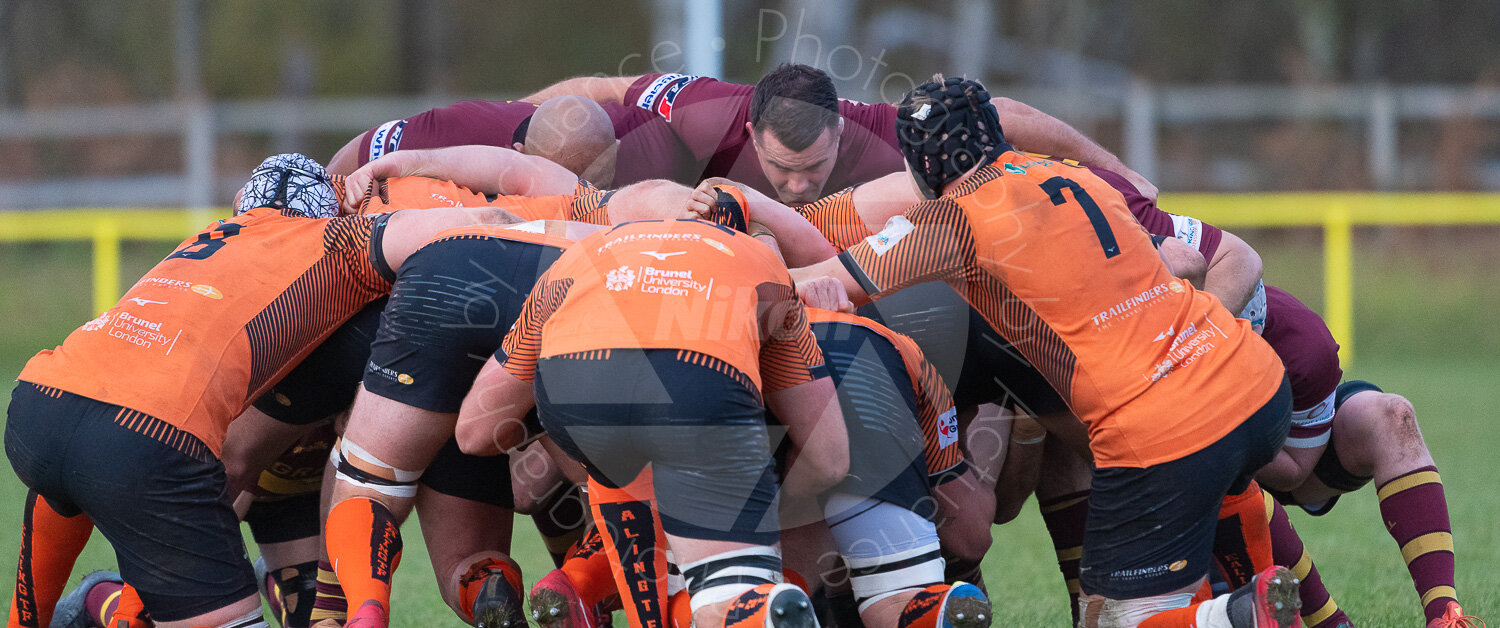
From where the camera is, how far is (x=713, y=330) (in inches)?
118

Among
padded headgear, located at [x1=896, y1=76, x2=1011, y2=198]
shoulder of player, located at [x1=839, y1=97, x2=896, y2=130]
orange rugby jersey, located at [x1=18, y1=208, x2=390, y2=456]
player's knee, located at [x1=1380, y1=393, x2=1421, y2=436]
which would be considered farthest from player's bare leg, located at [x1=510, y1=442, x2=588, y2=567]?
player's knee, located at [x1=1380, y1=393, x2=1421, y2=436]

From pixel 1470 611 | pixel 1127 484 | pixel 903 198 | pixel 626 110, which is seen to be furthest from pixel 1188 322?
pixel 626 110

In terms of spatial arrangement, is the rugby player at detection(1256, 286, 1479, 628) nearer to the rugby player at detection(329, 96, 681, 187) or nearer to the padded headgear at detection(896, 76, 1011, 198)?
the padded headgear at detection(896, 76, 1011, 198)

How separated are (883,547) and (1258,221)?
8786mm

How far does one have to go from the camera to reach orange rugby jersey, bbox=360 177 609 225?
157 inches

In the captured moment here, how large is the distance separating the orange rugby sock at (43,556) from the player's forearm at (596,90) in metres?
2.00

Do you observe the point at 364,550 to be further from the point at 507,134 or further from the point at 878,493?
the point at 507,134

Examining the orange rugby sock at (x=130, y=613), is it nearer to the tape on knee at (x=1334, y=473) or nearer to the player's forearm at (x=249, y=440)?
the player's forearm at (x=249, y=440)

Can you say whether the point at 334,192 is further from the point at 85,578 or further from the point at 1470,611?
the point at 1470,611

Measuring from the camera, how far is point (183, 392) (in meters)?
3.47

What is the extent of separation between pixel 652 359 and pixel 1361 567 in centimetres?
351

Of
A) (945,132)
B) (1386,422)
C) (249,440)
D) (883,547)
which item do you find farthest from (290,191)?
(1386,422)

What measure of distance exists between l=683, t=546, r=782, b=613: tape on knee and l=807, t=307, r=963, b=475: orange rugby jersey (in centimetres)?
71

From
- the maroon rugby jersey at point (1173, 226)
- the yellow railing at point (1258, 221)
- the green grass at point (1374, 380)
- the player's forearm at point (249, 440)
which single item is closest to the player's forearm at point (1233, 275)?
the maroon rugby jersey at point (1173, 226)
